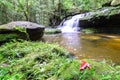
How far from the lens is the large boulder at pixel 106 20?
36.5 ft

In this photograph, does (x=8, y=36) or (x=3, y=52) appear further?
(x=8, y=36)

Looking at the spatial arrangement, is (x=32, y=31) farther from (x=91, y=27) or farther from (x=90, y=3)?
(x=90, y=3)

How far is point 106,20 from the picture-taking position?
456 inches

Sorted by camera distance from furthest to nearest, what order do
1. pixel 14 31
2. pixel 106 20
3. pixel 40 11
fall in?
pixel 40 11, pixel 106 20, pixel 14 31

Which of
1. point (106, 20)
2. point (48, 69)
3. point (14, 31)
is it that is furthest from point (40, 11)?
Result: point (48, 69)

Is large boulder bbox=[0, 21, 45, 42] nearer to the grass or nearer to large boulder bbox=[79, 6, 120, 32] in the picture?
the grass

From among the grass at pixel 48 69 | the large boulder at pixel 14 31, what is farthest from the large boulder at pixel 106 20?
the grass at pixel 48 69

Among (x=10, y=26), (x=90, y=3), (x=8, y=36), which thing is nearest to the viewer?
(x=8, y=36)

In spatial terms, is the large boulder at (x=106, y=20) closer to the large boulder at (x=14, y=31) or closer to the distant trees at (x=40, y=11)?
the distant trees at (x=40, y=11)

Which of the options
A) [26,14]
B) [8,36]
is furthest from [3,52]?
[26,14]

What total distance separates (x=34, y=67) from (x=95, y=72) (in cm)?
115

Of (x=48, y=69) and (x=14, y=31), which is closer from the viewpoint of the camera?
(x=48, y=69)

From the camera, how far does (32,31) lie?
24.5 ft

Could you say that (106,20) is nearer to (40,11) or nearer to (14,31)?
(40,11)
